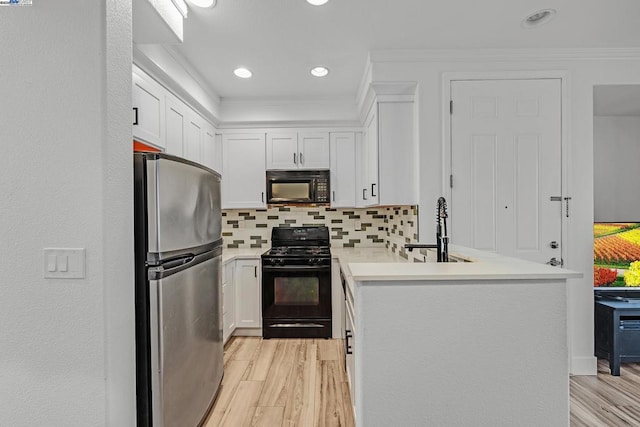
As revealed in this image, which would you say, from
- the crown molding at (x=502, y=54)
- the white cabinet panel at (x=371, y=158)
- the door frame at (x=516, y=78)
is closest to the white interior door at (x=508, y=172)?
the door frame at (x=516, y=78)

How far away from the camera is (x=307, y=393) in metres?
2.57

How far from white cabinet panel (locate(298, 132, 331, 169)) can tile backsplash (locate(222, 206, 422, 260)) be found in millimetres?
582

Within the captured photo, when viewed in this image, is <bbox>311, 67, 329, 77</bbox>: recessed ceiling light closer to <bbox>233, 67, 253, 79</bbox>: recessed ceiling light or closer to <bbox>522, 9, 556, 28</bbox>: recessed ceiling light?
<bbox>233, 67, 253, 79</bbox>: recessed ceiling light

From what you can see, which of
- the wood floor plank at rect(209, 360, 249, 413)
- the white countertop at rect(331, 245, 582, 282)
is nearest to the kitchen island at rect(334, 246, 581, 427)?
the white countertop at rect(331, 245, 582, 282)

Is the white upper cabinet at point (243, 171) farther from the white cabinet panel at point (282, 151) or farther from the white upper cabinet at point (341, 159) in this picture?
the white upper cabinet at point (341, 159)

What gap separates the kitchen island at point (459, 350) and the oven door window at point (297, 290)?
237 centimetres

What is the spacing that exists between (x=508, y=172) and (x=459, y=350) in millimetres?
1927

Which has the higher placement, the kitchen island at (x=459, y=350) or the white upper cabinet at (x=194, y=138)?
the white upper cabinet at (x=194, y=138)

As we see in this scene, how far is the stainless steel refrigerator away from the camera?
1603 mm

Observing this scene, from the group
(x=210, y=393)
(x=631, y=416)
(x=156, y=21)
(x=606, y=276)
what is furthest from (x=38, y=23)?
(x=606, y=276)

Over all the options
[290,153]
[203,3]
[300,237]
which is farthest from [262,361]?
[203,3]

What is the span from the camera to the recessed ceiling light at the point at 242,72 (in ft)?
10.2

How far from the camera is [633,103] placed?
3.18 metres

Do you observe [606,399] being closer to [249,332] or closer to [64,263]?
[249,332]
